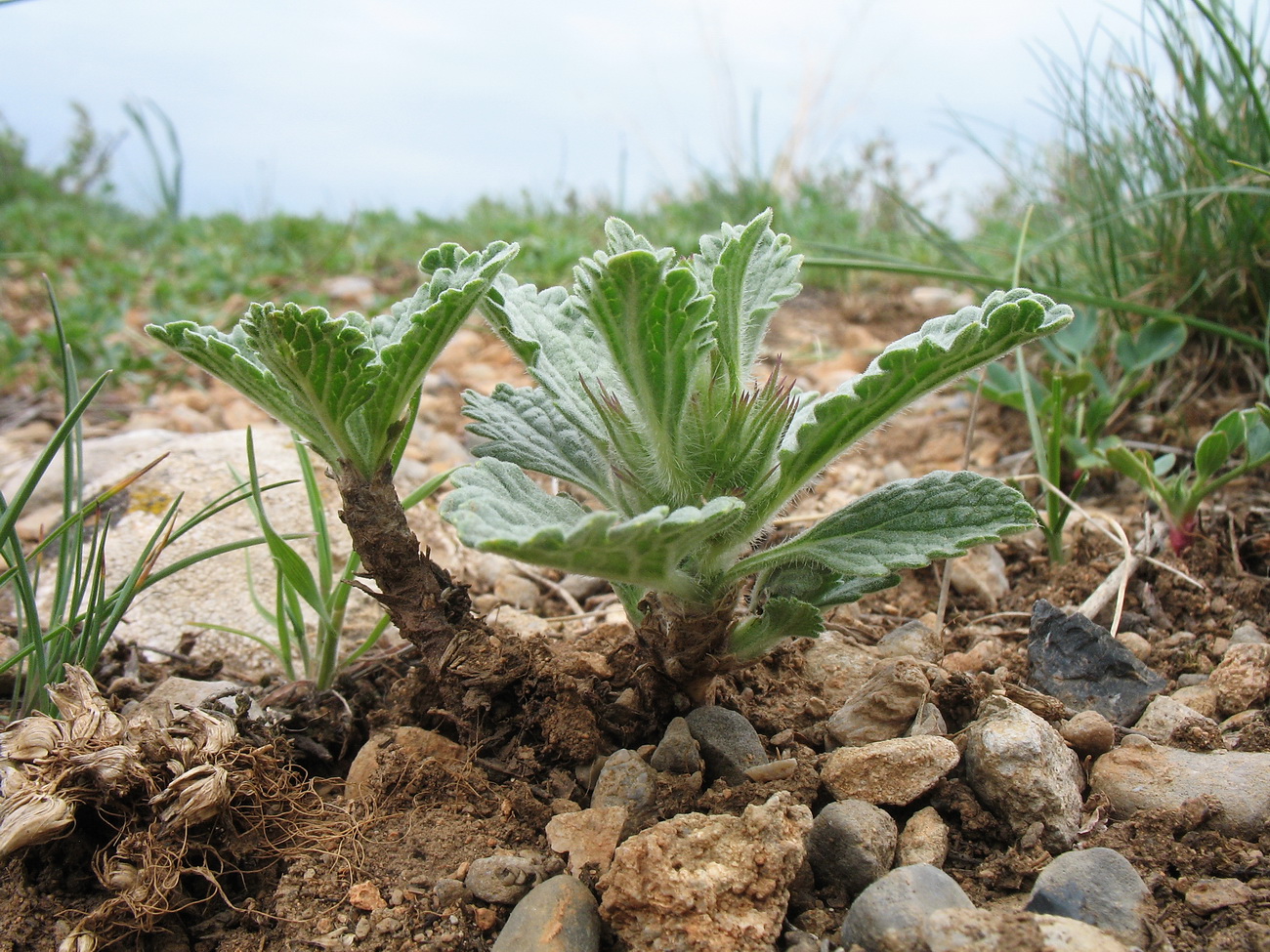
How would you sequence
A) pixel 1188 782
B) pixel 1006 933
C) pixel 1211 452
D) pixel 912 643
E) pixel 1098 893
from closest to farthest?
pixel 1006 933 → pixel 1098 893 → pixel 1188 782 → pixel 912 643 → pixel 1211 452

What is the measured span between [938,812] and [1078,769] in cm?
22

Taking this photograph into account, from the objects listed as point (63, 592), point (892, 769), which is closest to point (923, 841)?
point (892, 769)

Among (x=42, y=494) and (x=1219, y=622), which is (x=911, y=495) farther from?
(x=42, y=494)

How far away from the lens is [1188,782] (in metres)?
1.36

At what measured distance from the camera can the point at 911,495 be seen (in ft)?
4.58

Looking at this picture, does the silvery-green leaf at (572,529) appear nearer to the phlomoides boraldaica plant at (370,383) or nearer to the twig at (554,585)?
the phlomoides boraldaica plant at (370,383)

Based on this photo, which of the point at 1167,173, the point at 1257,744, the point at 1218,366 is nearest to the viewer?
the point at 1257,744

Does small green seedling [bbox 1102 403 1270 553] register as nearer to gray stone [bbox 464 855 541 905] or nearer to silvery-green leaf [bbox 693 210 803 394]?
silvery-green leaf [bbox 693 210 803 394]

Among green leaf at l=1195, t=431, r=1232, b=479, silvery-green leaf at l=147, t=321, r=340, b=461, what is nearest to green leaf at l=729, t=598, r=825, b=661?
silvery-green leaf at l=147, t=321, r=340, b=461

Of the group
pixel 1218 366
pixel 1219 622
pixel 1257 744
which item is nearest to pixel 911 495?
pixel 1257 744

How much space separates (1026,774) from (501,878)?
73 centimetres

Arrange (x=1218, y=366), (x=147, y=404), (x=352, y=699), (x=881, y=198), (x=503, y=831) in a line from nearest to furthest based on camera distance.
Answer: (x=503, y=831) → (x=352, y=699) → (x=1218, y=366) → (x=147, y=404) → (x=881, y=198)

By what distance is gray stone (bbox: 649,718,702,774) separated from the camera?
1.44m

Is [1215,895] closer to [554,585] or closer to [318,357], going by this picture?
[318,357]
